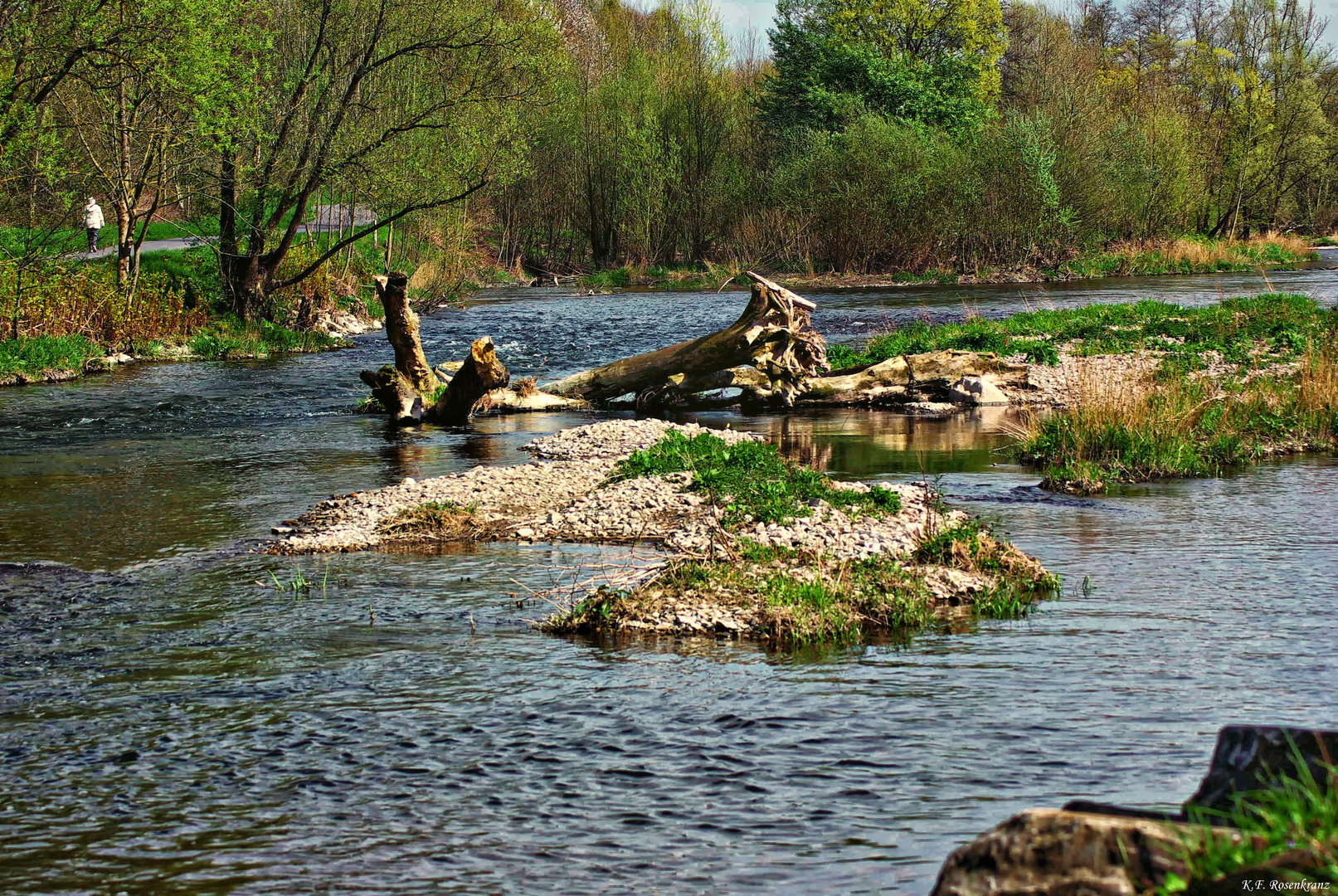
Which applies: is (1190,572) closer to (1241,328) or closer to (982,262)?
(1241,328)

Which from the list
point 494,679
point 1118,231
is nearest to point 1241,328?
point 494,679

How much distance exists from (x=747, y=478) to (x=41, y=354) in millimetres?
21592

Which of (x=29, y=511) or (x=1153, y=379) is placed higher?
(x=1153, y=379)

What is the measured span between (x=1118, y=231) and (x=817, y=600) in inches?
2160

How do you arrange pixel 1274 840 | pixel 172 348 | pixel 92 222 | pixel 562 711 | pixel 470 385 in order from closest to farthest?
1. pixel 1274 840
2. pixel 562 711
3. pixel 470 385
4. pixel 172 348
5. pixel 92 222

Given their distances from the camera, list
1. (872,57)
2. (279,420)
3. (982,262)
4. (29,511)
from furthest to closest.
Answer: (872,57)
(982,262)
(279,420)
(29,511)

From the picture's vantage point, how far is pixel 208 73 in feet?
87.2

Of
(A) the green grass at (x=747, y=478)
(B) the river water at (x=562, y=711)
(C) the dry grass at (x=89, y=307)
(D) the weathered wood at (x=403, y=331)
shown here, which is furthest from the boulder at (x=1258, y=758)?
(C) the dry grass at (x=89, y=307)

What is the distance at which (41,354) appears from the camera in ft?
90.9

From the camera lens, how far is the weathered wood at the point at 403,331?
2209 centimetres

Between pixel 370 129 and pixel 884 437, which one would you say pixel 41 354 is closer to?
pixel 370 129

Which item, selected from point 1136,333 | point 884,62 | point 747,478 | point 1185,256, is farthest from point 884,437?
point 884,62

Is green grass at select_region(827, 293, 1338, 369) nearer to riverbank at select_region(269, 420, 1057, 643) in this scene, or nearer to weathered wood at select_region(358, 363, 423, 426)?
weathered wood at select_region(358, 363, 423, 426)

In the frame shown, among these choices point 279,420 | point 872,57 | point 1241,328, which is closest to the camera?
point 279,420
